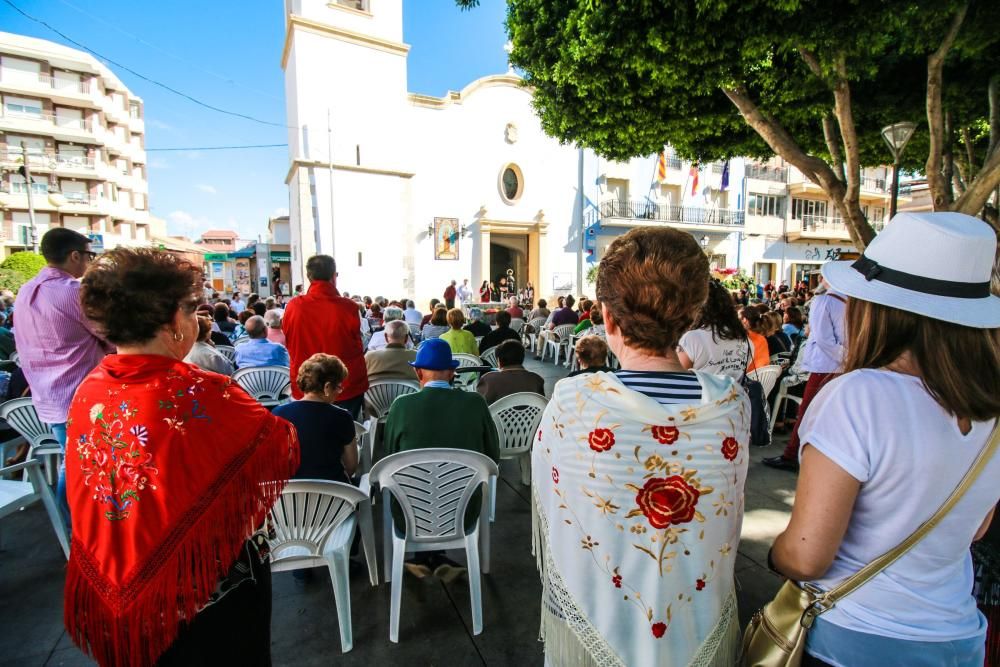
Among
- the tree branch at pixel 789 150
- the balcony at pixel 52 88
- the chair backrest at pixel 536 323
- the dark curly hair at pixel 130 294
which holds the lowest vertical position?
the chair backrest at pixel 536 323

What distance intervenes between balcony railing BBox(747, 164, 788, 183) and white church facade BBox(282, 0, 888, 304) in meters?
0.07

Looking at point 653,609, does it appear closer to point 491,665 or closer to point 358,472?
point 491,665

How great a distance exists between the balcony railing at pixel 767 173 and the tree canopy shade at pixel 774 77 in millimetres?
19674

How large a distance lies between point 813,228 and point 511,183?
19690 millimetres

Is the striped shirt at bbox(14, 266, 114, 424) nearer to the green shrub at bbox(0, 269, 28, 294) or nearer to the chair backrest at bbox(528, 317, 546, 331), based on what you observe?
the chair backrest at bbox(528, 317, 546, 331)

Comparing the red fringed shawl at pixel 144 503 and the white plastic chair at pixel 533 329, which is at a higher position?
the red fringed shawl at pixel 144 503

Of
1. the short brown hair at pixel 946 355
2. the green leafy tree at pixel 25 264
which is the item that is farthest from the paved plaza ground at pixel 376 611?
the green leafy tree at pixel 25 264

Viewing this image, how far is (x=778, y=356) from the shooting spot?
602cm

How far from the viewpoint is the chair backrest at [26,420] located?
11.9 ft

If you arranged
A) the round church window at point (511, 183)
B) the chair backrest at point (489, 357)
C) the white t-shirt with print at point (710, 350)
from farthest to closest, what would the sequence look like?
the round church window at point (511, 183) → the chair backrest at point (489, 357) → the white t-shirt with print at point (710, 350)

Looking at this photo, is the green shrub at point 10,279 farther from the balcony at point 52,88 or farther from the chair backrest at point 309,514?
the chair backrest at point 309,514

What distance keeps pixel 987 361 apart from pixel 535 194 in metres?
22.7

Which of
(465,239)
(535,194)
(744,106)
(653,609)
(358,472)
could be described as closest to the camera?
(653,609)

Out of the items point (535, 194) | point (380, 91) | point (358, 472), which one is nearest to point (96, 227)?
point (380, 91)
